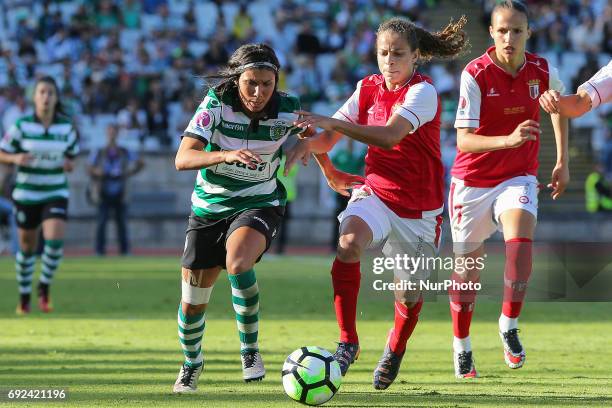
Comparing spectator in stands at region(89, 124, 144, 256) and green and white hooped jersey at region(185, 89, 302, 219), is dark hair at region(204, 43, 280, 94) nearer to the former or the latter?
green and white hooped jersey at region(185, 89, 302, 219)

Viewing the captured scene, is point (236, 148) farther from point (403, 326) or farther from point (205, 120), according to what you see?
point (403, 326)

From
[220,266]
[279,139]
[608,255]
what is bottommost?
[608,255]

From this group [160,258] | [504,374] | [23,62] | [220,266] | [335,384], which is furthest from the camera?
[23,62]

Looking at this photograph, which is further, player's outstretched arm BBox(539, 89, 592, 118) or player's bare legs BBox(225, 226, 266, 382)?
player's outstretched arm BBox(539, 89, 592, 118)

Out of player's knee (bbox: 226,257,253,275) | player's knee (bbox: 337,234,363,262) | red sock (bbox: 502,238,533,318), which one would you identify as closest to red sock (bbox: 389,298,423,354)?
player's knee (bbox: 337,234,363,262)

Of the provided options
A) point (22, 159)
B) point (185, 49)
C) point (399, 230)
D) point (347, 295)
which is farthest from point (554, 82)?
point (185, 49)

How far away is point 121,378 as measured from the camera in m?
7.88

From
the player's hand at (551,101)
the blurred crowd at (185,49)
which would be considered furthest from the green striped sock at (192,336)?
the blurred crowd at (185,49)

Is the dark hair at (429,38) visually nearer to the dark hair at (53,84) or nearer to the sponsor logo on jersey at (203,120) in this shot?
the sponsor logo on jersey at (203,120)

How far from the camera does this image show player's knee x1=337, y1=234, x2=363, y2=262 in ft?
23.8

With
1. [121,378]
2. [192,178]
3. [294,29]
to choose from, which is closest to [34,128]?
[121,378]

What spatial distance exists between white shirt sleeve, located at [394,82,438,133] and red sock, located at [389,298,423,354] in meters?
1.12

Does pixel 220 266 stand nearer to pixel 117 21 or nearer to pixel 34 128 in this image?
pixel 34 128

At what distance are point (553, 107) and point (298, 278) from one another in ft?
32.8
